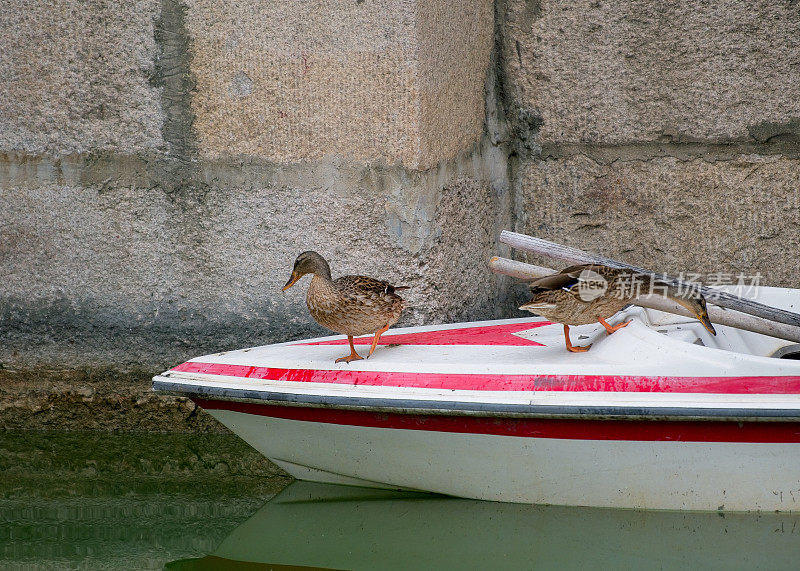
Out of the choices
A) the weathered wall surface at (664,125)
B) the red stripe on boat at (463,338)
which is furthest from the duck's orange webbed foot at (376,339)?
the weathered wall surface at (664,125)

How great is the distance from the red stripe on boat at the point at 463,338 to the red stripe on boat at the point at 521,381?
1.25 ft

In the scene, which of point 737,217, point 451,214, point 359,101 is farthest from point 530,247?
point 737,217

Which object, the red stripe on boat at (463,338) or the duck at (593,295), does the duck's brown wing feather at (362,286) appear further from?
the duck at (593,295)

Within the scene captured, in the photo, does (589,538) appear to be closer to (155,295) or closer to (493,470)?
(493,470)

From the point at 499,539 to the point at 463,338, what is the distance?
0.81m

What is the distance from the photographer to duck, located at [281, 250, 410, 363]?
336 cm

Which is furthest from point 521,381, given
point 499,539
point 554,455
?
point 499,539

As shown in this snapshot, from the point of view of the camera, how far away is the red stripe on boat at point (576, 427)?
9.84 ft

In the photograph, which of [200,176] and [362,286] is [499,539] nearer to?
[362,286]

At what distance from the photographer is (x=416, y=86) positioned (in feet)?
12.4

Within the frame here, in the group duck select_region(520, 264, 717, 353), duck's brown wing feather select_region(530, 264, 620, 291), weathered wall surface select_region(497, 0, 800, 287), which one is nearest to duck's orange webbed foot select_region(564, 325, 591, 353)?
duck select_region(520, 264, 717, 353)

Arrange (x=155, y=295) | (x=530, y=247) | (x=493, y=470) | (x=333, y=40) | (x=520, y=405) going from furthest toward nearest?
(x=155, y=295), (x=333, y=40), (x=530, y=247), (x=493, y=470), (x=520, y=405)

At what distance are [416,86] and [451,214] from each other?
61cm

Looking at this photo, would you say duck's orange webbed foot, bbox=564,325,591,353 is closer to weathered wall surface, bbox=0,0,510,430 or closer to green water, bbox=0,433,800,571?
green water, bbox=0,433,800,571
